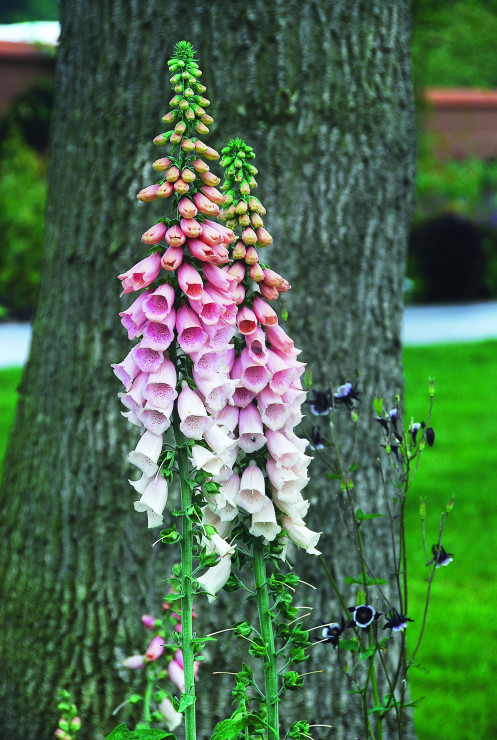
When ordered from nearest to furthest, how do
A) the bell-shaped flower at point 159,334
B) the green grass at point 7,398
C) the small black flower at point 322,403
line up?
the bell-shaped flower at point 159,334, the small black flower at point 322,403, the green grass at point 7,398

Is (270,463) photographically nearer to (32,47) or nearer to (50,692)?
(50,692)

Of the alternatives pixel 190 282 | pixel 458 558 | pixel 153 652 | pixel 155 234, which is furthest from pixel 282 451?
pixel 458 558

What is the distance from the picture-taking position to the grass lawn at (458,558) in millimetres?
3953

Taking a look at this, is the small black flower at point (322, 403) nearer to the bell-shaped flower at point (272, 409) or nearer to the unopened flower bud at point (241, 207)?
the bell-shaped flower at point (272, 409)

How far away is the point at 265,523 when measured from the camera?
6.42ft

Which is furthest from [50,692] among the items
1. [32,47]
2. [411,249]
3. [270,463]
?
[32,47]

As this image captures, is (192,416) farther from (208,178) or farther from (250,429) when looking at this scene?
(208,178)

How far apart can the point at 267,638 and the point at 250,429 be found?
0.41 metres

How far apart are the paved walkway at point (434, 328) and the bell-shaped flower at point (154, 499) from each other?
31.1ft

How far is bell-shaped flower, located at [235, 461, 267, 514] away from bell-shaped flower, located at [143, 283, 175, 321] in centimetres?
37

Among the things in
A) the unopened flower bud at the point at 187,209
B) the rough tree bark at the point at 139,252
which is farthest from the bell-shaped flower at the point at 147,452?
the rough tree bark at the point at 139,252

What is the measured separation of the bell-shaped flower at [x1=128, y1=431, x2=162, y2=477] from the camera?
1.87 m

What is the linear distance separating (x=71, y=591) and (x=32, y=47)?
22348 mm

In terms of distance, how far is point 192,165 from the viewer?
1.93m
